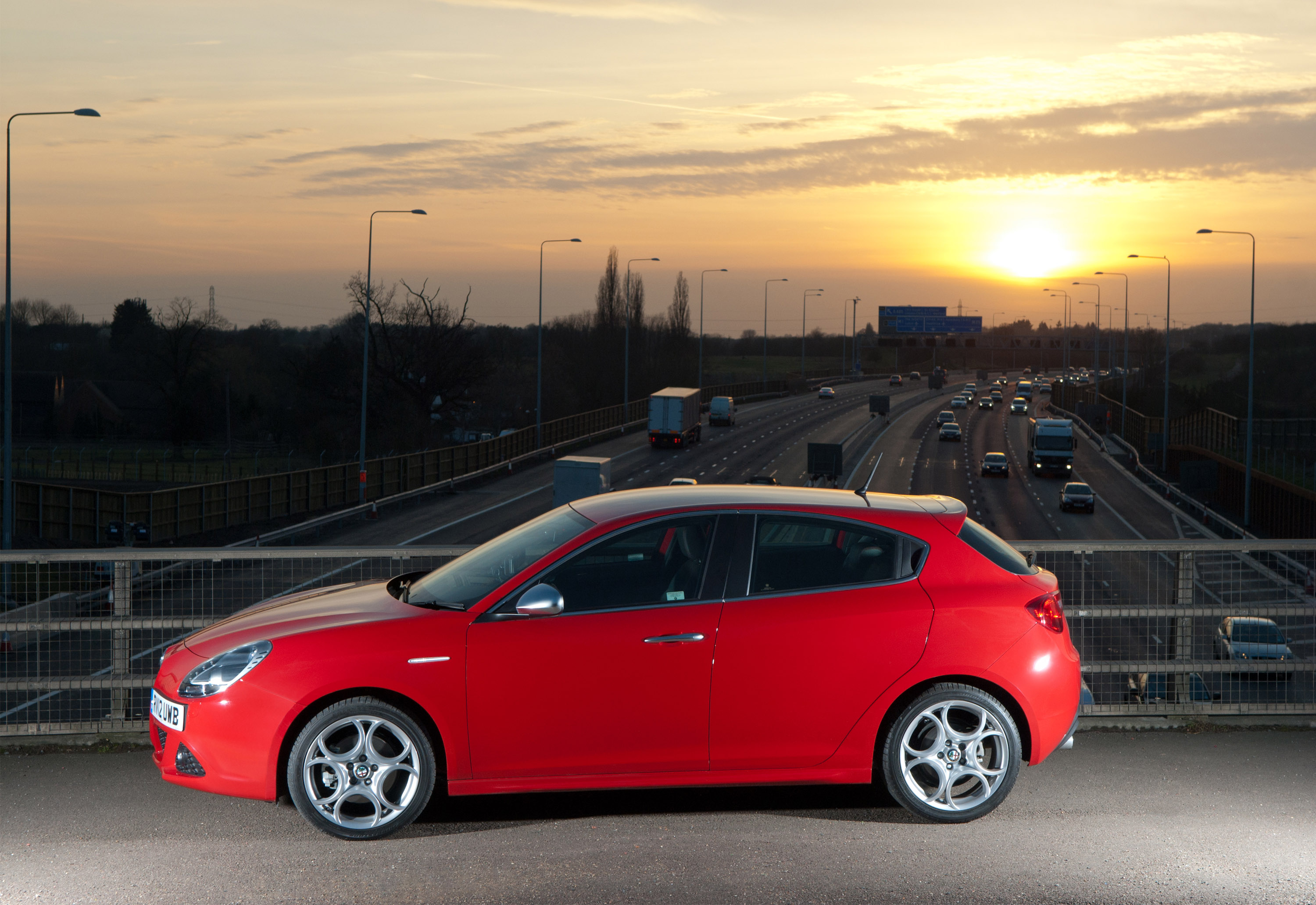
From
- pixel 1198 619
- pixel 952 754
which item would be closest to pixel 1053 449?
pixel 1198 619

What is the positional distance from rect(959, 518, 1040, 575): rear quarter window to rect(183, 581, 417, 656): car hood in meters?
2.63

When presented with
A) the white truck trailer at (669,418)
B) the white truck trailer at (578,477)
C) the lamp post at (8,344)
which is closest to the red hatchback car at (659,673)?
the lamp post at (8,344)

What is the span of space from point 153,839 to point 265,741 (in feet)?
2.28

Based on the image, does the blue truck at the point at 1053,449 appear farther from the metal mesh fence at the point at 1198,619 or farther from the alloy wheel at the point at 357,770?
the alloy wheel at the point at 357,770

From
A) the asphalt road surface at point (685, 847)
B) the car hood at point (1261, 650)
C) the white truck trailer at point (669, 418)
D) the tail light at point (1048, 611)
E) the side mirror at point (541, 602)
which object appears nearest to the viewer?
the asphalt road surface at point (685, 847)

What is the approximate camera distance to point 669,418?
64.0m

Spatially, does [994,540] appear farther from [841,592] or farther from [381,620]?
[381,620]

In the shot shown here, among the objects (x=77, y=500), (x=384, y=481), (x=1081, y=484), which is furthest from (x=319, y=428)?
(x=1081, y=484)

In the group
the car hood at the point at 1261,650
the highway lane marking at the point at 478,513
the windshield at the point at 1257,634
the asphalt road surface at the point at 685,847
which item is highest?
the windshield at the point at 1257,634

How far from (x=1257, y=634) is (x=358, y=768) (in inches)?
222

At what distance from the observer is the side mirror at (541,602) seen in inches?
192

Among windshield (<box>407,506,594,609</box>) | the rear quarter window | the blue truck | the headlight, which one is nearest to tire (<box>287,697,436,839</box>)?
the headlight

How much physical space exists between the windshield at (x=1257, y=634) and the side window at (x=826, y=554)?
325 centimetres

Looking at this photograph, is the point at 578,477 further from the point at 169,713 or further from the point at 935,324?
the point at 935,324
